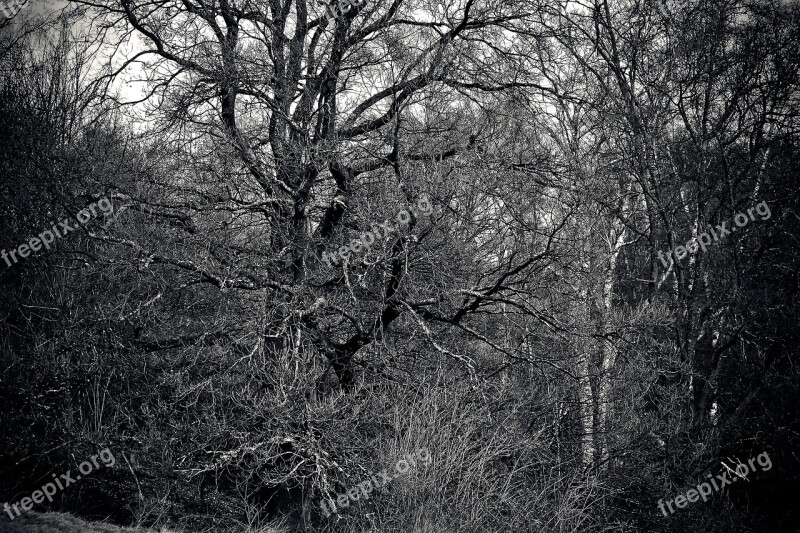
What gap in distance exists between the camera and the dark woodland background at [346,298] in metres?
7.42

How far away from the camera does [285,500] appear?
362 inches

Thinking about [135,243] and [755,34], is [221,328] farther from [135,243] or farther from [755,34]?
[755,34]

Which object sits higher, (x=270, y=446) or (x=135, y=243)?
Result: (x=135, y=243)

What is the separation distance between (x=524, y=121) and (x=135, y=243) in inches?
229

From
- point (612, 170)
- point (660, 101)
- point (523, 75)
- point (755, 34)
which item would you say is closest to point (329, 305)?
point (523, 75)

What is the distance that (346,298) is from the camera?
8.13m

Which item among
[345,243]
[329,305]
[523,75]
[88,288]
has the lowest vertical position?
[329,305]

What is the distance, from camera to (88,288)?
30.6 feet

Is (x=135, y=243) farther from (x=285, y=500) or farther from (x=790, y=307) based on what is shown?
(x=790, y=307)

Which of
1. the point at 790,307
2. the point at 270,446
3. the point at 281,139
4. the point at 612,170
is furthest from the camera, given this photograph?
the point at 612,170

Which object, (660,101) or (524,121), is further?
(660,101)

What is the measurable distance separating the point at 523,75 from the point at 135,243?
6.27 metres

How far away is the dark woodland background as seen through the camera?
742 cm

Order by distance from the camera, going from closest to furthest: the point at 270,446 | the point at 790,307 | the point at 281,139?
the point at 270,446, the point at 281,139, the point at 790,307
